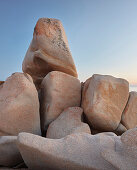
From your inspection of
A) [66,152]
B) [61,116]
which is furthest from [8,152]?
[61,116]

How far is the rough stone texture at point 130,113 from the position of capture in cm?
431

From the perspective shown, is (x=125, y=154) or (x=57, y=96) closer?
(x=125, y=154)

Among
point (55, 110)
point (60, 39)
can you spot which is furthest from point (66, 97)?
point (60, 39)

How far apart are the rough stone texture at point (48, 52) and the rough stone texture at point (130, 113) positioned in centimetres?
150

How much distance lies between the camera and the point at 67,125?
376cm

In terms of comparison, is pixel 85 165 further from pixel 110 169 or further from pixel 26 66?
pixel 26 66

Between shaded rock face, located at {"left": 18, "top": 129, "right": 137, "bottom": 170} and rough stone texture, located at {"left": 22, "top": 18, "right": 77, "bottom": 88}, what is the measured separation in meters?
2.80

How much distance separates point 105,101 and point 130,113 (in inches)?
32.1

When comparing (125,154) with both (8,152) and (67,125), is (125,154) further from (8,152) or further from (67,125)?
(67,125)

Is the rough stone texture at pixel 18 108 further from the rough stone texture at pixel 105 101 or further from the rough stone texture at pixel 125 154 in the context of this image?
the rough stone texture at pixel 125 154

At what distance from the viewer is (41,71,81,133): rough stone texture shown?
13.6ft

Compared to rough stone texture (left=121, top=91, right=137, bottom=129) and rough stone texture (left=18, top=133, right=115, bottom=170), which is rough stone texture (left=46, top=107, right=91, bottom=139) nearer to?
rough stone texture (left=121, top=91, right=137, bottom=129)

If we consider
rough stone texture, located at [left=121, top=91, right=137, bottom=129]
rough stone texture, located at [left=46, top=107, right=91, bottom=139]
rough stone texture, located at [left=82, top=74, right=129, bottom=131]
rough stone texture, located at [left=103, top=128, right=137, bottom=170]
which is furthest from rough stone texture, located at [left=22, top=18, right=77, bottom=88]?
rough stone texture, located at [left=103, top=128, right=137, bottom=170]

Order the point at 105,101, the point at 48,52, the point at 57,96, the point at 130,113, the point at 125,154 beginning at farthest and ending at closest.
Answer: the point at 48,52 < the point at 130,113 < the point at 57,96 < the point at 105,101 < the point at 125,154
